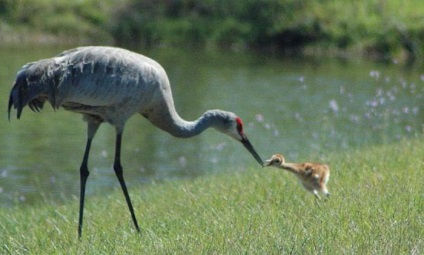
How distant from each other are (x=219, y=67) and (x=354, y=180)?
68.8ft

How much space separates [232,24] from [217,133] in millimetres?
18818

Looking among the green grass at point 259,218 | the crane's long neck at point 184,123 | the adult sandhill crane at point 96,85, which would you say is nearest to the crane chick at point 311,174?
the green grass at point 259,218

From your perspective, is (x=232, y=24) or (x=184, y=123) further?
(x=232, y=24)

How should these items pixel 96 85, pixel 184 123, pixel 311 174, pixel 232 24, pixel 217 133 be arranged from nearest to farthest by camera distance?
pixel 96 85
pixel 311 174
pixel 184 123
pixel 217 133
pixel 232 24

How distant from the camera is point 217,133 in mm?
19516

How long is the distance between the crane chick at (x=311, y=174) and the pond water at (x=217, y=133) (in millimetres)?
1762

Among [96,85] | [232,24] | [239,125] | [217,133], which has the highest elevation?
[96,85]

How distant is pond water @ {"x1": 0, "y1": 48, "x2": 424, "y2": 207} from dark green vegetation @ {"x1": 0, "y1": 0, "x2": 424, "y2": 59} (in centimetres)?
584

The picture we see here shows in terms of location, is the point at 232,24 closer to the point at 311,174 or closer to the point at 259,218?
the point at 311,174

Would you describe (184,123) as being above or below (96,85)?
below

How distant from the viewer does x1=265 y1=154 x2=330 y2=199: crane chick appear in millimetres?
8945

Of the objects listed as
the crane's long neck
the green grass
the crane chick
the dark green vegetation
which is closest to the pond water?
the green grass

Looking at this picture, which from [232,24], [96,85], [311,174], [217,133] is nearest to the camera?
[96,85]

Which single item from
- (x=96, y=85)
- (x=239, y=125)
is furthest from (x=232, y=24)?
(x=96, y=85)
